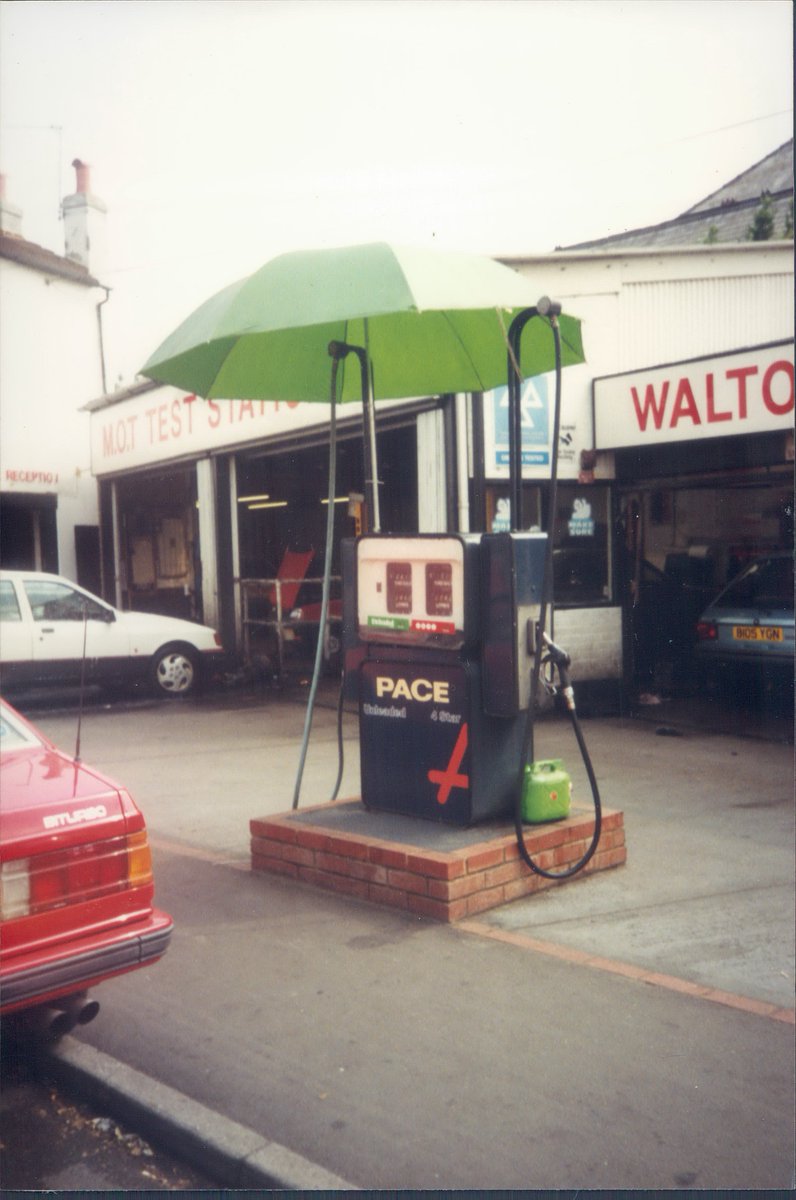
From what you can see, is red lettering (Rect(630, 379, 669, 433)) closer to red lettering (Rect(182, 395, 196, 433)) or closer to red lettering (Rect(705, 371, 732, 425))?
red lettering (Rect(705, 371, 732, 425))

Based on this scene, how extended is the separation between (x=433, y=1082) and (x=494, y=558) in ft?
7.78

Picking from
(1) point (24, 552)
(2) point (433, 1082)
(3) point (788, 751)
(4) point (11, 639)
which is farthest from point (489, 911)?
→ (1) point (24, 552)

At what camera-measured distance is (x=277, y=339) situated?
611 cm

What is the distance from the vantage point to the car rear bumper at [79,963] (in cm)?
331

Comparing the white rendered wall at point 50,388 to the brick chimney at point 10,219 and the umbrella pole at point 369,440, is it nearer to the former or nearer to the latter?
the brick chimney at point 10,219

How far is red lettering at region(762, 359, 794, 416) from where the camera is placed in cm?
921

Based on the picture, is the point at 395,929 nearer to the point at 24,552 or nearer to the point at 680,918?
the point at 680,918

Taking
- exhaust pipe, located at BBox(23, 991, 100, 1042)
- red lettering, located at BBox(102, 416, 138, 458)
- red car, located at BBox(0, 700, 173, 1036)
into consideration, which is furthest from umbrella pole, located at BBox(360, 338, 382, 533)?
red lettering, located at BBox(102, 416, 138, 458)

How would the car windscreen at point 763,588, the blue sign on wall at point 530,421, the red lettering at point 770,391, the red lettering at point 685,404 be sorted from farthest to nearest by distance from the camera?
the car windscreen at point 763,588 < the blue sign on wall at point 530,421 < the red lettering at point 685,404 < the red lettering at point 770,391

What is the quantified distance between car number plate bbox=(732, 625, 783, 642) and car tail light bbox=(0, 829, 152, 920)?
28.2 feet

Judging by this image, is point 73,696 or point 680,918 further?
point 73,696

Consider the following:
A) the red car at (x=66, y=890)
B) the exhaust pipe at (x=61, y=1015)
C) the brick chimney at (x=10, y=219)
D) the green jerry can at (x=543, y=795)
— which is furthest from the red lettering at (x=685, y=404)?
the exhaust pipe at (x=61, y=1015)

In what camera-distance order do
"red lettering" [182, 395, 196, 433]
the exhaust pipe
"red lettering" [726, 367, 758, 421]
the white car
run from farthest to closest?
"red lettering" [182, 395, 196, 433], the white car, "red lettering" [726, 367, 758, 421], the exhaust pipe

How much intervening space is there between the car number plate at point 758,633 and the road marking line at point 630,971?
7118mm
